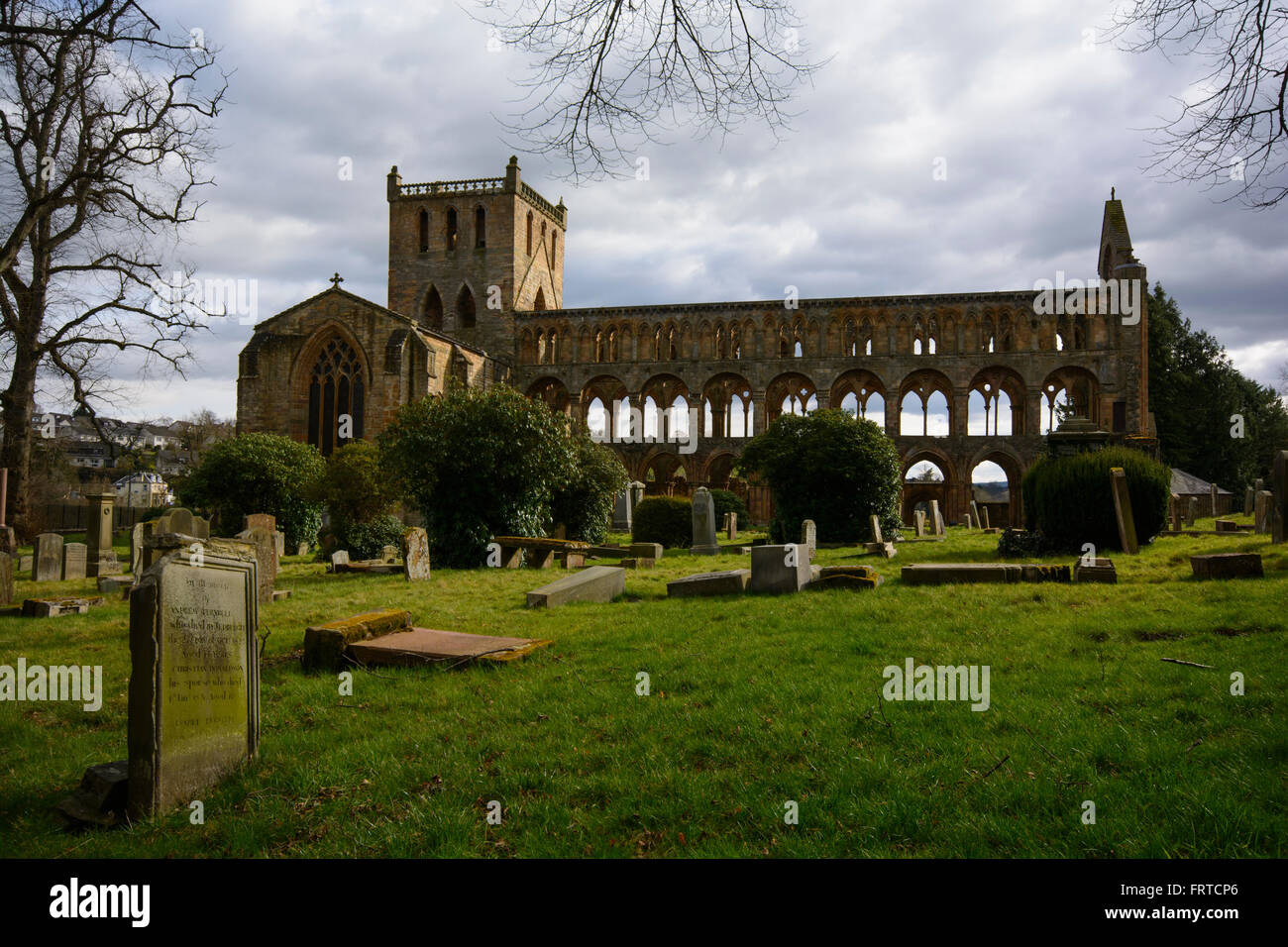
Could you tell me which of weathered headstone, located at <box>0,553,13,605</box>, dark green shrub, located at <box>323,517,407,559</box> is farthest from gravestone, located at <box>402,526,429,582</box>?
dark green shrub, located at <box>323,517,407,559</box>

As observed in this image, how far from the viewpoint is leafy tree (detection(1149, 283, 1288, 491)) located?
4306cm

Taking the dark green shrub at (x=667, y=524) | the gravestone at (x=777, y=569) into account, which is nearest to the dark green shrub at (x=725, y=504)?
the dark green shrub at (x=667, y=524)

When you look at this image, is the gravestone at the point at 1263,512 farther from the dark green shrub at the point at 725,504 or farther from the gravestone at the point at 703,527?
the dark green shrub at the point at 725,504

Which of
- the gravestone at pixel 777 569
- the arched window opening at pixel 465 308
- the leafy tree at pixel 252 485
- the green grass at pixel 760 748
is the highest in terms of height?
the arched window opening at pixel 465 308

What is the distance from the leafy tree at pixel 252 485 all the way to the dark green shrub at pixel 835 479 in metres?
11.9

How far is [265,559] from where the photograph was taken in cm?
1164

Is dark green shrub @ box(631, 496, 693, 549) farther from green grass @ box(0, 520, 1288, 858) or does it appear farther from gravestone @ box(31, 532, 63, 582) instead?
green grass @ box(0, 520, 1288, 858)

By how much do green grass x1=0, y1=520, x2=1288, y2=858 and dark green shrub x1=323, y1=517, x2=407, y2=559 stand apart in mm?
11459

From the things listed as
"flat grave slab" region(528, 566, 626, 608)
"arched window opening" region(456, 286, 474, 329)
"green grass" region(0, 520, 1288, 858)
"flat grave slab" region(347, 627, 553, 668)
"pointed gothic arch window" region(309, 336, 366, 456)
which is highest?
"arched window opening" region(456, 286, 474, 329)

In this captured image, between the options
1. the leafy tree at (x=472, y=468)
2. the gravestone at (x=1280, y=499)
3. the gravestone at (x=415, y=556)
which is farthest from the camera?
the leafy tree at (x=472, y=468)

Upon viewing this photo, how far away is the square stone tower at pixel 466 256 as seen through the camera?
141 feet

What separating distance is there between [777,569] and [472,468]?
355 inches

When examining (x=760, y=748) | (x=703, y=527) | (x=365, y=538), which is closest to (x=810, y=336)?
(x=703, y=527)
